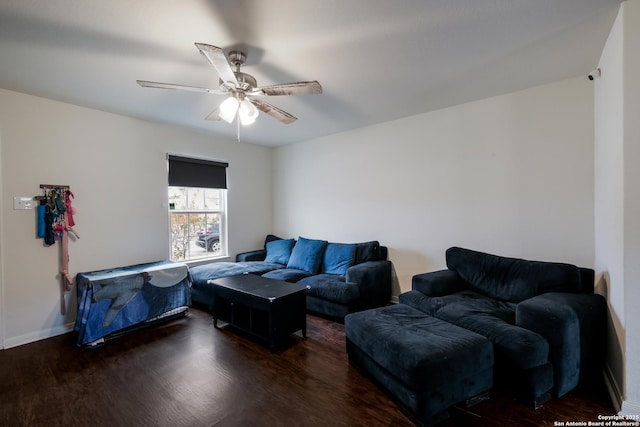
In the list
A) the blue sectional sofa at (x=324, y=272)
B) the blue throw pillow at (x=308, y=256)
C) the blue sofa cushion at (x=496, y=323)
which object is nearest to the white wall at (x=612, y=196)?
the blue sofa cushion at (x=496, y=323)

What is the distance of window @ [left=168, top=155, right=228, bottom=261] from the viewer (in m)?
4.07

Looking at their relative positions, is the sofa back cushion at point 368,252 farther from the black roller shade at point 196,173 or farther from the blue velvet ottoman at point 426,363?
the black roller shade at point 196,173

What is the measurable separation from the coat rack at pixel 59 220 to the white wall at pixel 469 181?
3.12 m

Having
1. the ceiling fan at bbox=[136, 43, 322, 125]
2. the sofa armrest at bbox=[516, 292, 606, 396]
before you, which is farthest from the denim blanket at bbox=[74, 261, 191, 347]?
the sofa armrest at bbox=[516, 292, 606, 396]

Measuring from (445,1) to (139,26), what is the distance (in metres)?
1.88

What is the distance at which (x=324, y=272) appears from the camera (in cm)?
400

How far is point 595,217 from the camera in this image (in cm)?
247

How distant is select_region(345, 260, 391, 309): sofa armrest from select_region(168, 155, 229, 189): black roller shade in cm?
254

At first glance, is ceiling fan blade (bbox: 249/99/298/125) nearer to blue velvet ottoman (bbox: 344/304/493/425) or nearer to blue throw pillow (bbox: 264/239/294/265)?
blue velvet ottoman (bbox: 344/304/493/425)

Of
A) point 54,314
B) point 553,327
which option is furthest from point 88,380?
point 553,327

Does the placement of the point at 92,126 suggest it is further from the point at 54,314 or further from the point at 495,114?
the point at 495,114

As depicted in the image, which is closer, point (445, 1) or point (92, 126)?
point (445, 1)

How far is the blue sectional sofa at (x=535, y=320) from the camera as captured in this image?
1.83 m

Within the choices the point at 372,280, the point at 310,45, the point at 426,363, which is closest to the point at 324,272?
the point at 372,280
